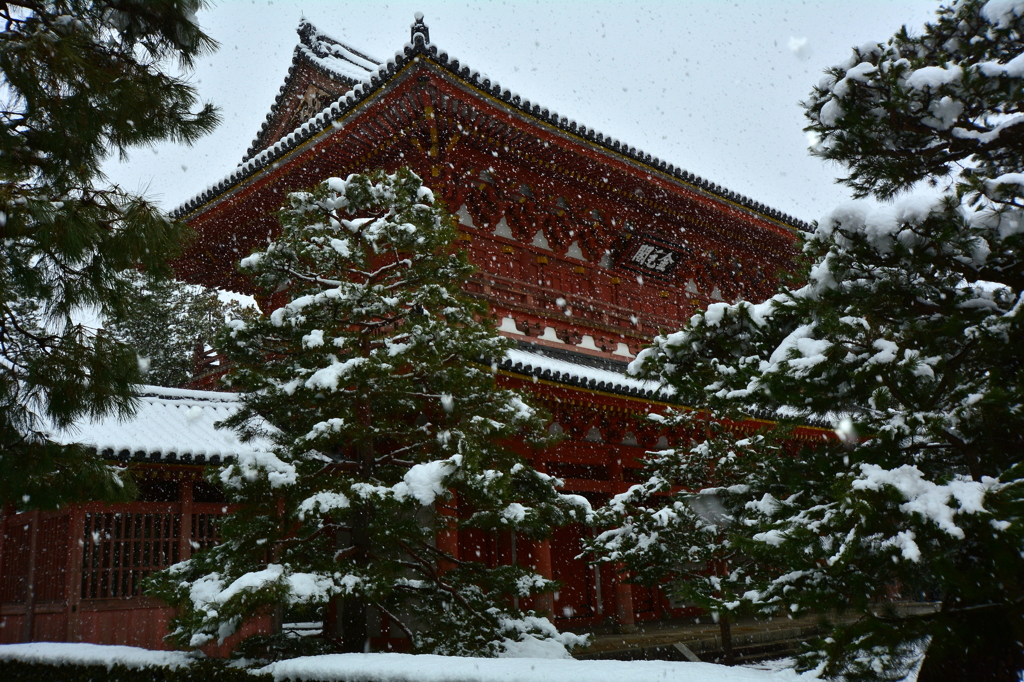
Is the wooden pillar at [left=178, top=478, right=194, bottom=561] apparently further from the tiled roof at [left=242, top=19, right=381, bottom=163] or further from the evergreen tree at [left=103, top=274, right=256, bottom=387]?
the evergreen tree at [left=103, top=274, right=256, bottom=387]

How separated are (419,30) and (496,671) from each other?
21.6ft

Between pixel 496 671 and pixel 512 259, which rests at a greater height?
pixel 512 259

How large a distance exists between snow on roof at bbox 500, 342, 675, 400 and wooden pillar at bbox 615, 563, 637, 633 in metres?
2.59

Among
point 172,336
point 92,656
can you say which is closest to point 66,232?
point 92,656

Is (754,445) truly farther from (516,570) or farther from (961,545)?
(961,545)

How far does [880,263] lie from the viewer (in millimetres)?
3609

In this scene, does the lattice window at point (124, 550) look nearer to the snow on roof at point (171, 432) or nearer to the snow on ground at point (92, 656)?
the snow on roof at point (171, 432)

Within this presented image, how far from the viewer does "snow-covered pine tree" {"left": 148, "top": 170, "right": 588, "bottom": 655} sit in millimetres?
5668

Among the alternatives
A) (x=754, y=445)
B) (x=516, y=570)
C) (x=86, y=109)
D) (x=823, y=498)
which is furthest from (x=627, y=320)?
(x=86, y=109)

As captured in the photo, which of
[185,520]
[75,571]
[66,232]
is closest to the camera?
[66,232]

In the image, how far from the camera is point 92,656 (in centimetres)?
620

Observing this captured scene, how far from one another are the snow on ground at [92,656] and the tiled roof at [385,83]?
5.67 metres

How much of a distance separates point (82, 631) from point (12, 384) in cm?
422

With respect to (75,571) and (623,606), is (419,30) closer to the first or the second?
(75,571)
